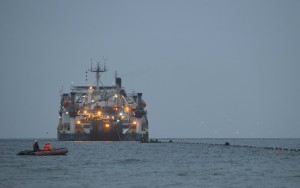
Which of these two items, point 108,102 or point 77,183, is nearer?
point 77,183

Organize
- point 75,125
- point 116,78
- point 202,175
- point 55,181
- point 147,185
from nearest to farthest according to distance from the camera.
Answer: point 147,185, point 55,181, point 202,175, point 75,125, point 116,78

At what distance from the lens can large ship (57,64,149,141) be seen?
162 metres

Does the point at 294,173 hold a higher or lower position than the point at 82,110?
lower

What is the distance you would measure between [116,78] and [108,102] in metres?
9.22

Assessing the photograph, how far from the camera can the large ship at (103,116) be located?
162 meters

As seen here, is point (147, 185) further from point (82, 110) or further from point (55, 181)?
point (82, 110)

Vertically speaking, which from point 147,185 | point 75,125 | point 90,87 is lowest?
point 147,185

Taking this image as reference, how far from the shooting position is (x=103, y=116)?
533 ft

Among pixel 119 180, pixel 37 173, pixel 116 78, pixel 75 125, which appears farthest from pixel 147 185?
pixel 116 78

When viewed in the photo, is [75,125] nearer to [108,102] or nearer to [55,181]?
[108,102]

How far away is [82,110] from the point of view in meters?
169

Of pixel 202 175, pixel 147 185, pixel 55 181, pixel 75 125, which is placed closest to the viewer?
pixel 147 185

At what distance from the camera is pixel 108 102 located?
585 feet

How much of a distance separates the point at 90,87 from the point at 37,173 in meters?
133
